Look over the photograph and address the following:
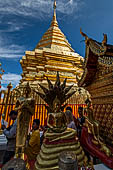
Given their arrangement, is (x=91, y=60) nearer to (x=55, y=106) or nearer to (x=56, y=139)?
(x=55, y=106)

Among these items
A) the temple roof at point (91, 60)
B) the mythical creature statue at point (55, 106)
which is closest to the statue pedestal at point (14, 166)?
the mythical creature statue at point (55, 106)

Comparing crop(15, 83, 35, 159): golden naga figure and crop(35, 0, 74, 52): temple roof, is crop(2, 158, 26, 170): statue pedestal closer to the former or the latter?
crop(15, 83, 35, 159): golden naga figure

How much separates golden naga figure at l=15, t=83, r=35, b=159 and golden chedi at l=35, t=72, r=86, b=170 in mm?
536

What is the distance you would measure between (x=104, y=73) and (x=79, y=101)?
468 cm

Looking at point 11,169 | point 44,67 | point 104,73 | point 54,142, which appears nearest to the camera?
point 11,169

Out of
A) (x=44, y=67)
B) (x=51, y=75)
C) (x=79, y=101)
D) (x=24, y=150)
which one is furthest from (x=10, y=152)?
(x=44, y=67)

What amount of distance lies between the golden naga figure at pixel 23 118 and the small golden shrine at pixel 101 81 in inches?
95.9

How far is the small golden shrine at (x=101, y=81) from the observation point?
254 centimetres

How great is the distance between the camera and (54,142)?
2375 millimetres

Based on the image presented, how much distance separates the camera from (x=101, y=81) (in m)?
3.59

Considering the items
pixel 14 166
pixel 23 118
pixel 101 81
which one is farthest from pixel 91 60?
pixel 14 166

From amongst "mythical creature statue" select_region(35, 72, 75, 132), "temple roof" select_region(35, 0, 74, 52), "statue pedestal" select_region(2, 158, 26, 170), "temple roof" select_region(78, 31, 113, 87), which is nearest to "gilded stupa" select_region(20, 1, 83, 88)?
"temple roof" select_region(35, 0, 74, 52)

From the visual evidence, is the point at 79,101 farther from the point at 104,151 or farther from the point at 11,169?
the point at 11,169

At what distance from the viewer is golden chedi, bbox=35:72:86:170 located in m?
2.10
